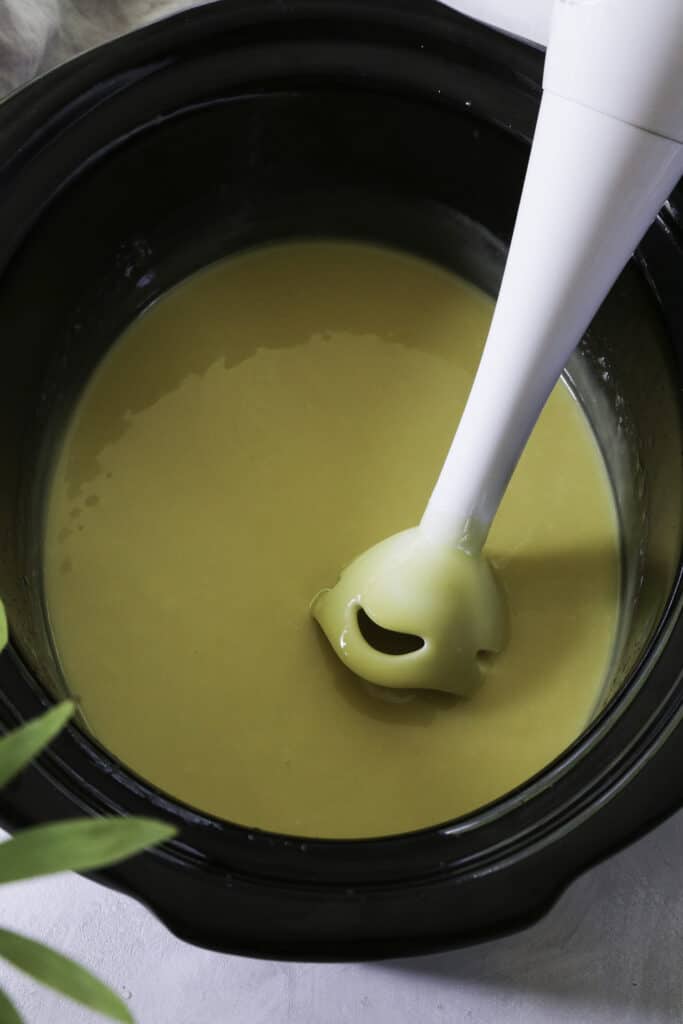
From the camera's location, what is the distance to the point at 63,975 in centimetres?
40

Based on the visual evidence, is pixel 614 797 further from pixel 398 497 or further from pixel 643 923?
pixel 398 497

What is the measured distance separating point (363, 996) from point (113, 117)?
0.72 m

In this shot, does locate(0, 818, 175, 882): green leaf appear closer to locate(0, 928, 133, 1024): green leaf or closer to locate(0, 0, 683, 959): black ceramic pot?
locate(0, 928, 133, 1024): green leaf

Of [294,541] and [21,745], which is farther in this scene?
[294,541]

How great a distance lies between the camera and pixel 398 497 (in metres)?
1.02

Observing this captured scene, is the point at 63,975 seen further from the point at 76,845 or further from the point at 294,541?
the point at 294,541

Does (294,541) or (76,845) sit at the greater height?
(294,541)

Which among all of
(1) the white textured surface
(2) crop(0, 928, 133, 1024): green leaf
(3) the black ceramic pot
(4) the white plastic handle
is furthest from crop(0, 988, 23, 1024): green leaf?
(4) the white plastic handle

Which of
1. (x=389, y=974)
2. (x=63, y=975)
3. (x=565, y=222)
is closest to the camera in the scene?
(x=63, y=975)

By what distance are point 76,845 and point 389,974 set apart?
471 millimetres

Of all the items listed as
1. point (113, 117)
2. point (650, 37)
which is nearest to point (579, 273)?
point (650, 37)

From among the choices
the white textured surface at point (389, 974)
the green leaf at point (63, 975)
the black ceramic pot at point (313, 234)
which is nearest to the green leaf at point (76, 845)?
the green leaf at point (63, 975)

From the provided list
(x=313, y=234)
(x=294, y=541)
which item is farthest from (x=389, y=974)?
(x=313, y=234)

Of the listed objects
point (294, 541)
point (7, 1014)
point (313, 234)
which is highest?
point (313, 234)
